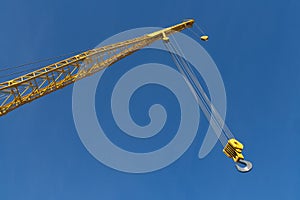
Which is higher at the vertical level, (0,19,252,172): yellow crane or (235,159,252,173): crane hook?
(0,19,252,172): yellow crane

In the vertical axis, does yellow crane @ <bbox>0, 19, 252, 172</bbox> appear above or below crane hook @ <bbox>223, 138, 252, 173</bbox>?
above

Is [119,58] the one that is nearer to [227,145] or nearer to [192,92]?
[192,92]

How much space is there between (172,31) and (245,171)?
69.7 ft

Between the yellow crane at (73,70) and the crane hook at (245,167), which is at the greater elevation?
the yellow crane at (73,70)

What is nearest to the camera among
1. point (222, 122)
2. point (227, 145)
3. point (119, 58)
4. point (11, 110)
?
point (227, 145)

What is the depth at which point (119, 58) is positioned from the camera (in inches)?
1490

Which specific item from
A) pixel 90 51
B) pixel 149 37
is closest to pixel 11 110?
pixel 90 51

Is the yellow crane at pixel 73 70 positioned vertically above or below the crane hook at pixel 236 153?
above

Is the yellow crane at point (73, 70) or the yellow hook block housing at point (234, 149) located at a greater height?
the yellow crane at point (73, 70)

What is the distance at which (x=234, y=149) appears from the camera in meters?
25.0

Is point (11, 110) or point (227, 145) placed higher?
point (11, 110)

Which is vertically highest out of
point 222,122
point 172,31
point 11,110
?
point 172,31

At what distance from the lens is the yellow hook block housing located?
24594 mm

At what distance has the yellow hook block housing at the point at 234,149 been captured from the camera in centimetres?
2459
